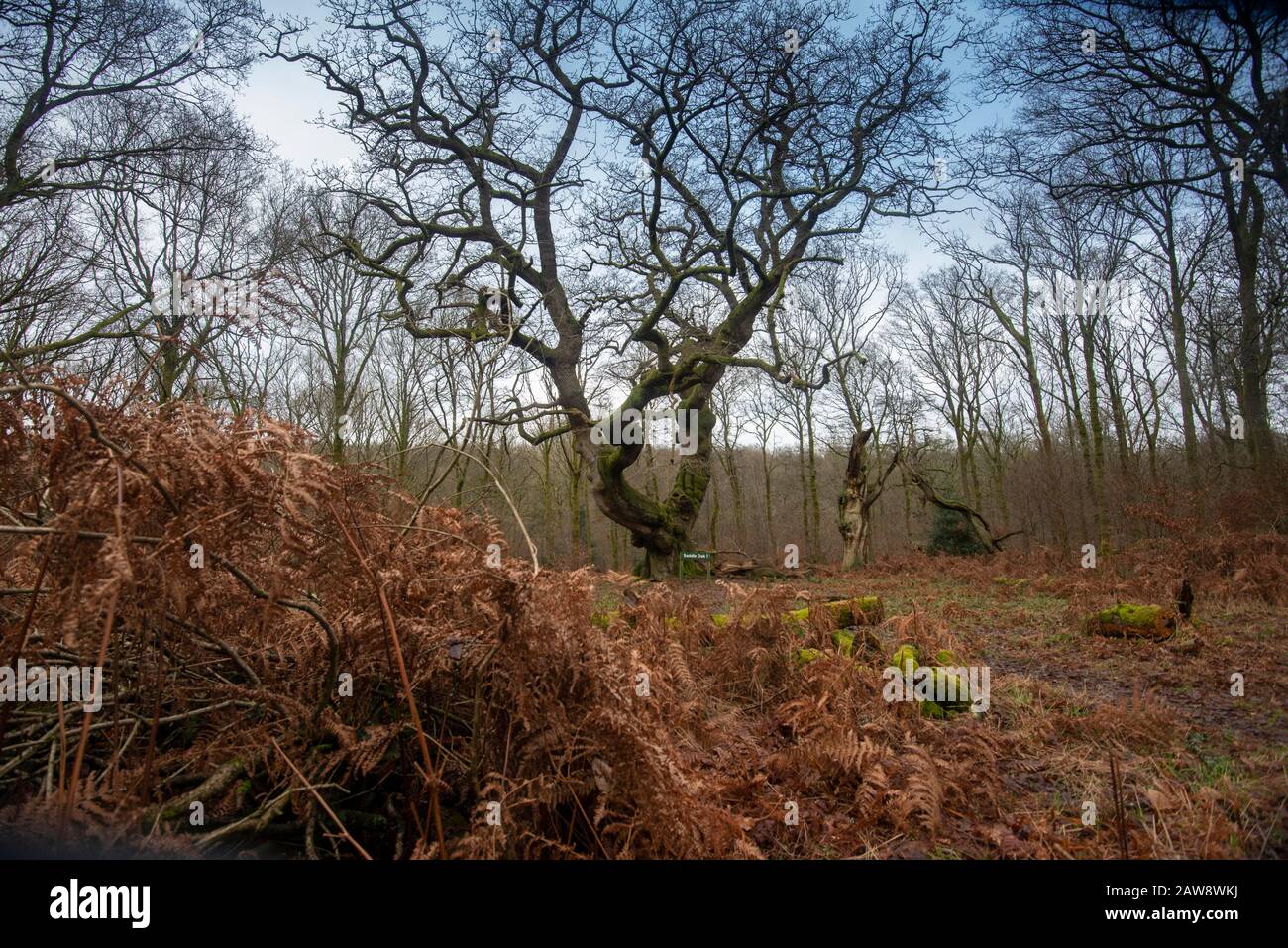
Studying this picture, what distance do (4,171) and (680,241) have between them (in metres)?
10.9

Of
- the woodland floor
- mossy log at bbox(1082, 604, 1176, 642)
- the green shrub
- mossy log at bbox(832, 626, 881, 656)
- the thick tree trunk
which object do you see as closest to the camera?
the woodland floor

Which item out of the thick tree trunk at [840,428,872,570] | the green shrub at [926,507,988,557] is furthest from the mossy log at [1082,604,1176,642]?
the green shrub at [926,507,988,557]

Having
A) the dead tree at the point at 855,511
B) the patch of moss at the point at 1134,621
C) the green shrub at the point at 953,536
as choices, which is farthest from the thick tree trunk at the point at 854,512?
the patch of moss at the point at 1134,621

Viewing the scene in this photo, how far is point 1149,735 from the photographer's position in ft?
9.09

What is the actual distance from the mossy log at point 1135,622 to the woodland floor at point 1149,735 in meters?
0.11

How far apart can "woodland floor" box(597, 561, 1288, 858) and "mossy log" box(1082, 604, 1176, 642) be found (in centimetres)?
11

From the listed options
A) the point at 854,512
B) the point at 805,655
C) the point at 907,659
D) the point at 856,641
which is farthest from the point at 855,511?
the point at 907,659

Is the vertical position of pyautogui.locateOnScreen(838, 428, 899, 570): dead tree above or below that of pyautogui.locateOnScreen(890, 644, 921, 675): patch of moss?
above

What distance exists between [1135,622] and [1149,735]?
2.86 metres

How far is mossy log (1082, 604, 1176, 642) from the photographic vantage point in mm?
4844

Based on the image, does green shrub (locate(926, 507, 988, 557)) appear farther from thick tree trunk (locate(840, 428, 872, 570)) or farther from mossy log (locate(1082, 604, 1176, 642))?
mossy log (locate(1082, 604, 1176, 642))

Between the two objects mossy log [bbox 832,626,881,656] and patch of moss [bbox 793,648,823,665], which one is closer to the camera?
patch of moss [bbox 793,648,823,665]
